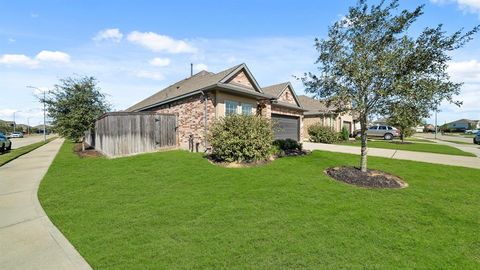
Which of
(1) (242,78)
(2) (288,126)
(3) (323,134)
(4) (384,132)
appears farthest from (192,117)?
(4) (384,132)

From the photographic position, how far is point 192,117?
1399 centimetres

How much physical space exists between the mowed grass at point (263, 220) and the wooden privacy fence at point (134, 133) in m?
4.06

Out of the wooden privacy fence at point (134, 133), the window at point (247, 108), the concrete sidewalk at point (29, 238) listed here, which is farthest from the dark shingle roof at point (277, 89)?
the concrete sidewalk at point (29, 238)

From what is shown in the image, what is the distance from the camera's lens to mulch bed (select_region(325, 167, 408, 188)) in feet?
24.5

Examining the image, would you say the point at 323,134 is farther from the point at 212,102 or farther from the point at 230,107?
the point at 212,102

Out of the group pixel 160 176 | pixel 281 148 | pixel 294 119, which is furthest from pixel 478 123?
pixel 160 176

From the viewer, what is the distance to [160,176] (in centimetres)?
852

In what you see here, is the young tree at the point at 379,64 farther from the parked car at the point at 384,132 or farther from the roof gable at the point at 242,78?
the parked car at the point at 384,132

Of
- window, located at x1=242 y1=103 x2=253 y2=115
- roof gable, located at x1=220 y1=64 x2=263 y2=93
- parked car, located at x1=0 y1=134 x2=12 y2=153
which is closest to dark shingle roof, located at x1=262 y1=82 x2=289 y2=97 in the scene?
roof gable, located at x1=220 y1=64 x2=263 y2=93

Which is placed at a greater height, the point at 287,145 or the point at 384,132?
the point at 384,132

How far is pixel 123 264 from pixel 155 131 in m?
10.9

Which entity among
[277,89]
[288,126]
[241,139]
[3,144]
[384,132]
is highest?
[277,89]

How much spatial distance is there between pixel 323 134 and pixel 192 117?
13.8 metres

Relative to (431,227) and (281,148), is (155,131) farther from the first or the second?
(431,227)
